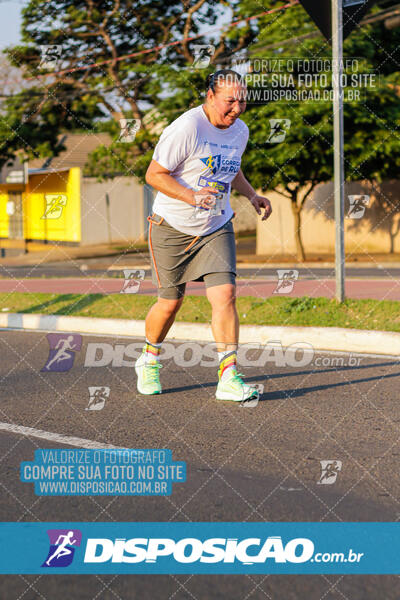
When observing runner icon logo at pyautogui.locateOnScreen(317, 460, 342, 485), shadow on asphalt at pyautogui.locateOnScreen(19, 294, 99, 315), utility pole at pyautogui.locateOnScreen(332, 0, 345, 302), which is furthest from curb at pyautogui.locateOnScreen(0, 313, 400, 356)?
runner icon logo at pyautogui.locateOnScreen(317, 460, 342, 485)

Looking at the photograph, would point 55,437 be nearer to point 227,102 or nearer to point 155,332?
point 155,332

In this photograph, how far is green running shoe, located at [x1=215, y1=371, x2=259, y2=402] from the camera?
5.27 metres

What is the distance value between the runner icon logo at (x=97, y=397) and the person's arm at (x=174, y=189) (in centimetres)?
144

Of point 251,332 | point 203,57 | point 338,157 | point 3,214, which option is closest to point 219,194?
point 251,332

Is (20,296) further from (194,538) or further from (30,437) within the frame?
(194,538)

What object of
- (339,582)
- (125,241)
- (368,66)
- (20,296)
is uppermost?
(339,582)

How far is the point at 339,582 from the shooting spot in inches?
106

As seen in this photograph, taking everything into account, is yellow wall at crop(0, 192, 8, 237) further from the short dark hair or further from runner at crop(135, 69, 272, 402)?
the short dark hair

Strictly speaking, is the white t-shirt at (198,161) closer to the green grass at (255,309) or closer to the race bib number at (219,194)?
the race bib number at (219,194)

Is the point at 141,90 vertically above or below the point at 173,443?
below

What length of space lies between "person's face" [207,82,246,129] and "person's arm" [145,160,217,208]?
473 mm

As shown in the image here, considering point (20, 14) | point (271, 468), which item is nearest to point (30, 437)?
point (271, 468)

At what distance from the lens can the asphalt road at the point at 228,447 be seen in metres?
2.70

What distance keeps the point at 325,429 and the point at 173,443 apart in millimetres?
878
